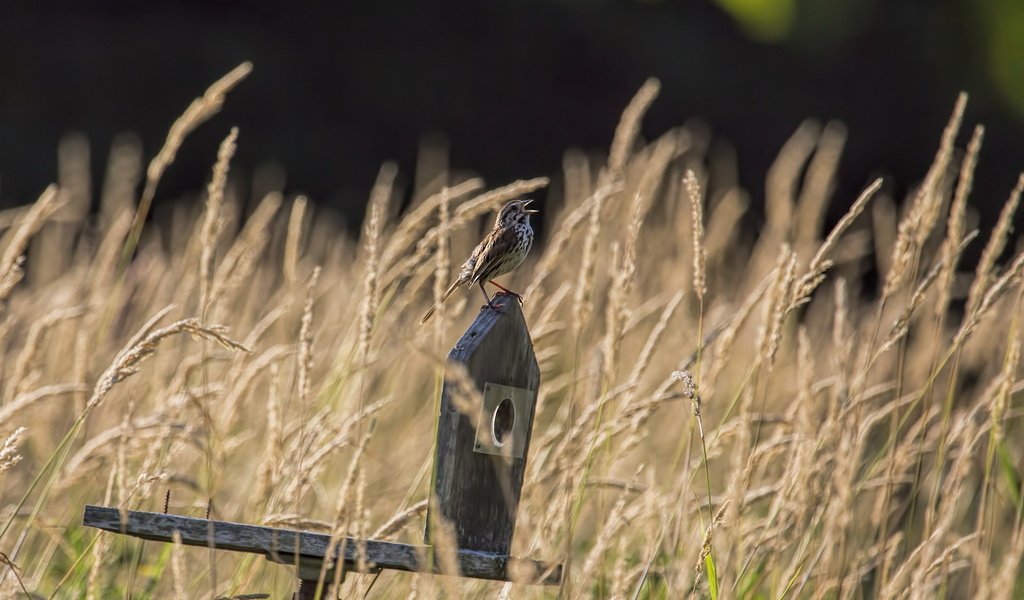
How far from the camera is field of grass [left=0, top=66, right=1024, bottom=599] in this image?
1786 mm

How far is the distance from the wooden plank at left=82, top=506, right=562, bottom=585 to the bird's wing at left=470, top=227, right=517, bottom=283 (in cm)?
63

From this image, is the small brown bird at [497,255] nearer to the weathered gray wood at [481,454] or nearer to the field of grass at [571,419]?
the field of grass at [571,419]

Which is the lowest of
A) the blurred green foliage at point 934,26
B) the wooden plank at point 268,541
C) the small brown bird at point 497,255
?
the wooden plank at point 268,541

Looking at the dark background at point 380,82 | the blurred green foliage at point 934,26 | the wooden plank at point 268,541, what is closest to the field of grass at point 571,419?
the wooden plank at point 268,541

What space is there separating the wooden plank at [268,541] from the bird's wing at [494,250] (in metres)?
0.63

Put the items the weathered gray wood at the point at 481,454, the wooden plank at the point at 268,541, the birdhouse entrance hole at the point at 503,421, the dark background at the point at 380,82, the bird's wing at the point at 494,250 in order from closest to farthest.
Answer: the wooden plank at the point at 268,541 → the weathered gray wood at the point at 481,454 → the birdhouse entrance hole at the point at 503,421 → the bird's wing at the point at 494,250 → the dark background at the point at 380,82

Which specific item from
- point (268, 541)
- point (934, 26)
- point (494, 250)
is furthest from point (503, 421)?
point (934, 26)

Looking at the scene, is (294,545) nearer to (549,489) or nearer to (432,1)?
(549,489)

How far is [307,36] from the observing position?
9.98 m

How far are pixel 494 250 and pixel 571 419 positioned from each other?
368 millimetres

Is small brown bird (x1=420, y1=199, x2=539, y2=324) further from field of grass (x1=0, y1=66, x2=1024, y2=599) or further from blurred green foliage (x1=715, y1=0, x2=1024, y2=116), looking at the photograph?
blurred green foliage (x1=715, y1=0, x2=1024, y2=116)

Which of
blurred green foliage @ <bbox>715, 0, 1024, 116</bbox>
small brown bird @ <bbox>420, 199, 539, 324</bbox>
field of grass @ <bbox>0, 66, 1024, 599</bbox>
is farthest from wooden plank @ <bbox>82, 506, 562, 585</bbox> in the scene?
blurred green foliage @ <bbox>715, 0, 1024, 116</bbox>

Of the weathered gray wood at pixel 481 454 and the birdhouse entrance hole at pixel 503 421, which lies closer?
the weathered gray wood at pixel 481 454

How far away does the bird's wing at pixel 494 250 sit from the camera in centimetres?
207
